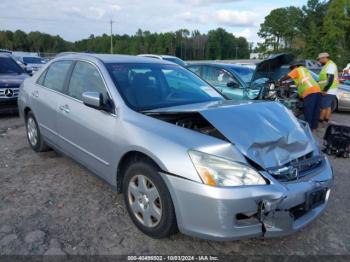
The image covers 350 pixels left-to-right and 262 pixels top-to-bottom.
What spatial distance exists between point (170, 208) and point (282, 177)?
93cm

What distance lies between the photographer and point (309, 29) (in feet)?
192

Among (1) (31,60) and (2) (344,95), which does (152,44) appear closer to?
(1) (31,60)

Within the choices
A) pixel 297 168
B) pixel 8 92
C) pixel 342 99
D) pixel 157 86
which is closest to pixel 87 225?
pixel 157 86

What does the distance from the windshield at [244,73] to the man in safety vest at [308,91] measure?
3.78 ft

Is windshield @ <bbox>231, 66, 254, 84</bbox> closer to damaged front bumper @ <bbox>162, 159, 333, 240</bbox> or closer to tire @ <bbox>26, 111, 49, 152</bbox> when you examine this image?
tire @ <bbox>26, 111, 49, 152</bbox>

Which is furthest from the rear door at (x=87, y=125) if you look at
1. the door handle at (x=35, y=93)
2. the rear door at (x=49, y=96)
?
the door handle at (x=35, y=93)

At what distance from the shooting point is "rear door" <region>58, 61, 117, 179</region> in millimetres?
3477

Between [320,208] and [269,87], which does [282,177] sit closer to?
[320,208]

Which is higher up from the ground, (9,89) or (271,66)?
(271,66)

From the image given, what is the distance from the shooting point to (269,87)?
8.48 meters

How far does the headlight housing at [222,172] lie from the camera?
8.53 feet

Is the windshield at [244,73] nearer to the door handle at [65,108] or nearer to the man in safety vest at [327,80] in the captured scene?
the man in safety vest at [327,80]

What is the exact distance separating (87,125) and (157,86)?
0.90 meters

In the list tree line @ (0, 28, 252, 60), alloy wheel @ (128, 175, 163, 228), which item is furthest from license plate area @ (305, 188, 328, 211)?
tree line @ (0, 28, 252, 60)
